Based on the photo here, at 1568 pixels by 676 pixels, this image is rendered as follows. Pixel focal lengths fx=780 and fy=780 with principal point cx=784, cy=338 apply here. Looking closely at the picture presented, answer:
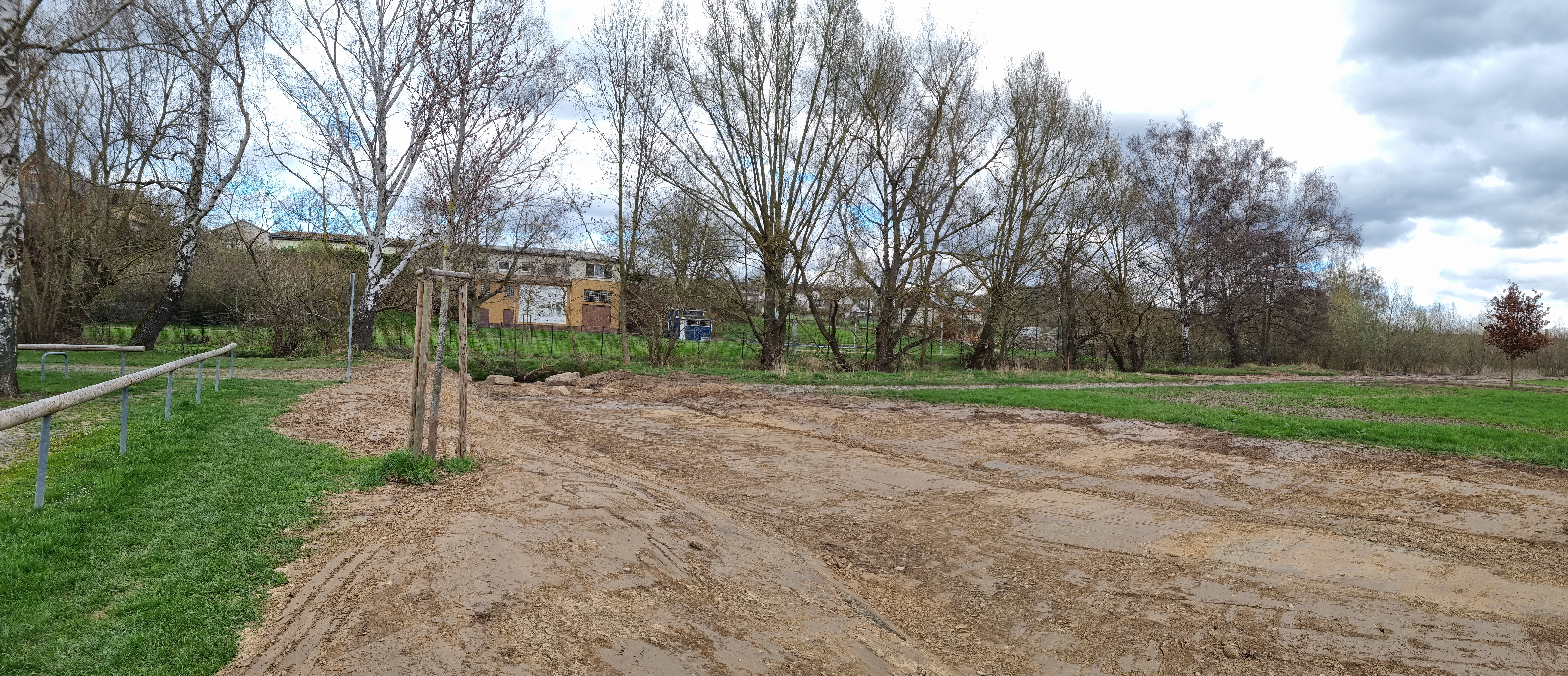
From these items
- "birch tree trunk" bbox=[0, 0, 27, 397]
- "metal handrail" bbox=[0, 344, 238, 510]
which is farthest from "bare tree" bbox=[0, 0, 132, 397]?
"metal handrail" bbox=[0, 344, 238, 510]

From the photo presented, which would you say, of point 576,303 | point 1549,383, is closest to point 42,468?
point 1549,383

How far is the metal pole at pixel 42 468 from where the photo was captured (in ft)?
16.1

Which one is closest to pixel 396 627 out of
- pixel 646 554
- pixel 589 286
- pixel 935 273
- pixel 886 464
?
pixel 646 554

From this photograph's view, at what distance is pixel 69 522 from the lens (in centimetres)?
469

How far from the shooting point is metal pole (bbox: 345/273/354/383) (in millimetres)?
14000

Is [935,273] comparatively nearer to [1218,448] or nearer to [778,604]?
[1218,448]

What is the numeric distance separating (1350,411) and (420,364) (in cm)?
1631

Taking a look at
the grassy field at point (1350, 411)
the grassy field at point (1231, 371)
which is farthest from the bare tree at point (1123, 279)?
the grassy field at point (1350, 411)

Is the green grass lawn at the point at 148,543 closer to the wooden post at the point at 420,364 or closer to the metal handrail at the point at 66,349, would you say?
the wooden post at the point at 420,364

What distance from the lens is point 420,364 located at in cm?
676

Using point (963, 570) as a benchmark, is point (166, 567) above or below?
above

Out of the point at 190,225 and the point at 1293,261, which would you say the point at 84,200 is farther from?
the point at 1293,261

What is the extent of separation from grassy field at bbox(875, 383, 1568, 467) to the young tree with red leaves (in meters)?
4.57

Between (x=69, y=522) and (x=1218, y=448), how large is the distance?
11736 millimetres
